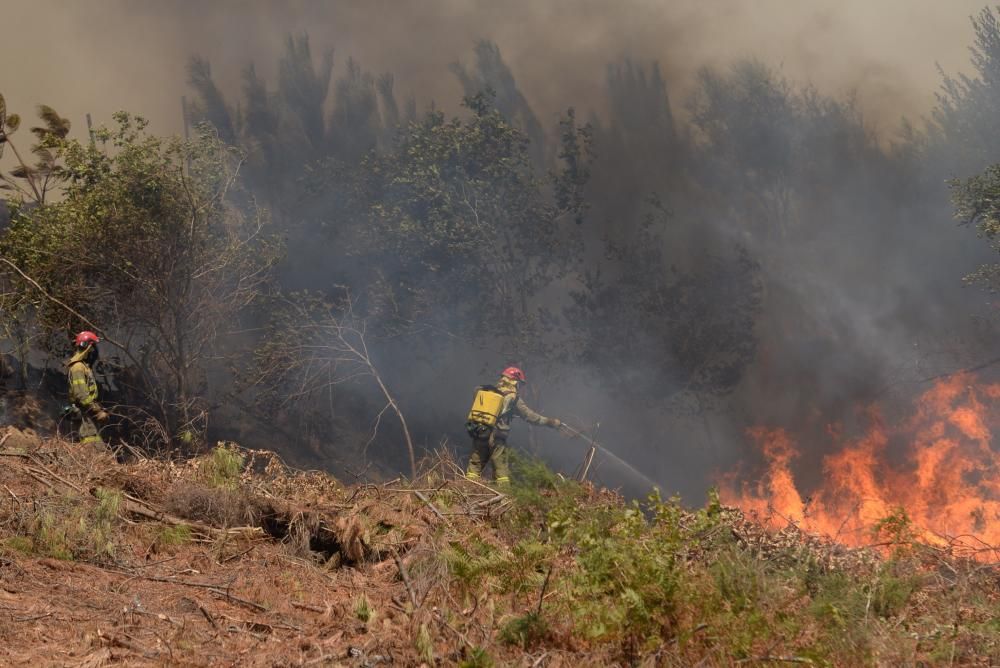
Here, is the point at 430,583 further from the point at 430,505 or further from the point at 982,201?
the point at 982,201

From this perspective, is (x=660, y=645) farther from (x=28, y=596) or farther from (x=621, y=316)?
(x=621, y=316)

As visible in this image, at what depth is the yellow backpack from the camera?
39.4 ft

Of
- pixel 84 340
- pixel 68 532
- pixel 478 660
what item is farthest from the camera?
pixel 84 340

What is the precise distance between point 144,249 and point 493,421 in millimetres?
6526

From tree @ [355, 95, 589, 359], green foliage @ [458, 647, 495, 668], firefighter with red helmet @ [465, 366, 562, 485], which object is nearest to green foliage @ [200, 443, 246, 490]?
firefighter with red helmet @ [465, 366, 562, 485]

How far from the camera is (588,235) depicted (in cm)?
2222

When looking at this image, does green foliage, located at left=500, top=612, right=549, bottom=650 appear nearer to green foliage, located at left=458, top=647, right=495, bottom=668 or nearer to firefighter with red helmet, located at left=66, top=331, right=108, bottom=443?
green foliage, located at left=458, top=647, right=495, bottom=668

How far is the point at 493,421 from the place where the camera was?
472 inches

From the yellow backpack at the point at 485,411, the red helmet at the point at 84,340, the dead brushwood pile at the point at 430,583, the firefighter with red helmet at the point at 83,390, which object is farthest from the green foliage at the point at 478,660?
the red helmet at the point at 84,340

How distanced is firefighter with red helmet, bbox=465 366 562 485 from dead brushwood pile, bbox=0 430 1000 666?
3742 millimetres

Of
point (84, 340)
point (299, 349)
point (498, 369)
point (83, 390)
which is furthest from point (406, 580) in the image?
point (498, 369)

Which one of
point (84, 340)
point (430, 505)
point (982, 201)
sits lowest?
point (430, 505)

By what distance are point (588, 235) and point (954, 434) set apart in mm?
9075

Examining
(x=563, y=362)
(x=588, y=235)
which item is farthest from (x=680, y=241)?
(x=563, y=362)
